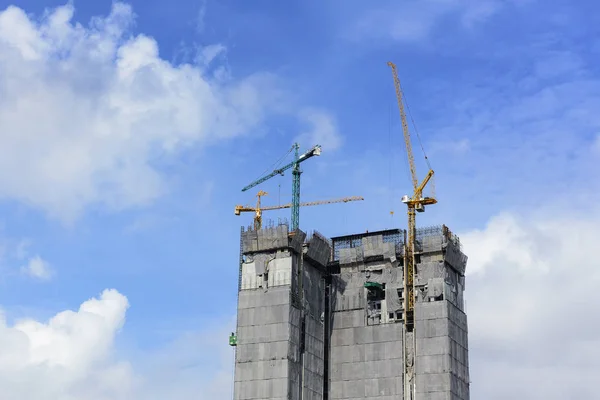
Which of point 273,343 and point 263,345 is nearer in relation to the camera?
point 273,343

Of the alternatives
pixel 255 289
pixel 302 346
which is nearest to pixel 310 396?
pixel 302 346

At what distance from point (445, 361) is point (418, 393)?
27.7ft

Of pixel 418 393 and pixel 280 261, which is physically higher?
pixel 280 261

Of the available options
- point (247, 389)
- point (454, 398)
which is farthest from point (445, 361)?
point (247, 389)

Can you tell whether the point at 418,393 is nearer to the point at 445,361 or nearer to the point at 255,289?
the point at 445,361

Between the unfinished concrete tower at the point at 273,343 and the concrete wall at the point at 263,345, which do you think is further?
the unfinished concrete tower at the point at 273,343

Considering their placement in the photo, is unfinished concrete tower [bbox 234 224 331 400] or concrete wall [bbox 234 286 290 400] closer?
concrete wall [bbox 234 286 290 400]

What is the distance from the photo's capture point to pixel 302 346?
19900 centimetres

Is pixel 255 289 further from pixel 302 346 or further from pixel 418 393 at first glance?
pixel 418 393

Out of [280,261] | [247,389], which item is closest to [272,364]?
[247,389]

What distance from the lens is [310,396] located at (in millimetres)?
198000

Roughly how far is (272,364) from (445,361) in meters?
34.6

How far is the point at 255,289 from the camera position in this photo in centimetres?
19975

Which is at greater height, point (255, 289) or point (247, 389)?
point (255, 289)
